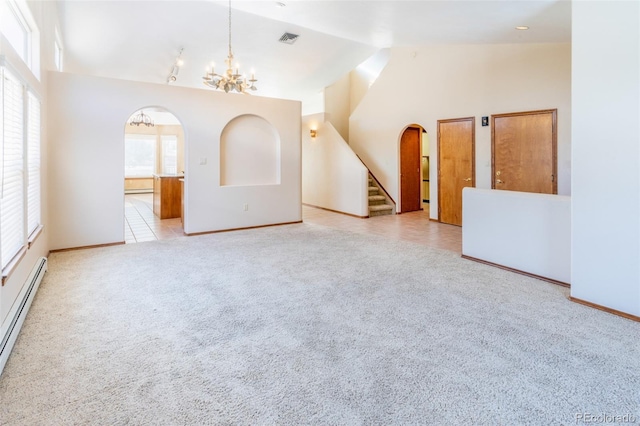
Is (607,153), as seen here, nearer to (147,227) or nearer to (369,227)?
(369,227)

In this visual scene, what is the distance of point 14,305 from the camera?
269cm

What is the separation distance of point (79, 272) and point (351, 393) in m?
3.67

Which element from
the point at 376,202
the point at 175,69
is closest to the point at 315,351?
the point at 376,202

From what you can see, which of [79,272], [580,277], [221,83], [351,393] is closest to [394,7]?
[221,83]

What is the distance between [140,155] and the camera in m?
13.5

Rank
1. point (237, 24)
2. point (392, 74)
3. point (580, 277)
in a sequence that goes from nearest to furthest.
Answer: point (580, 277), point (237, 24), point (392, 74)

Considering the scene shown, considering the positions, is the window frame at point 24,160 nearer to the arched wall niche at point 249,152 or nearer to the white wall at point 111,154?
the white wall at point 111,154

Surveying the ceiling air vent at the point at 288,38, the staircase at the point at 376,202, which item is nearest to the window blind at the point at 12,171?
the ceiling air vent at the point at 288,38

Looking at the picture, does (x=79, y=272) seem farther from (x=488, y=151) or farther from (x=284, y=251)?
(x=488, y=151)

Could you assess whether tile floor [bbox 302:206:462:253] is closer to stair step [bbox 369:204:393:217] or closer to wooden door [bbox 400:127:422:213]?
stair step [bbox 369:204:393:217]

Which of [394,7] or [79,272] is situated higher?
[394,7]

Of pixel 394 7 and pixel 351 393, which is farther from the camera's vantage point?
pixel 394 7

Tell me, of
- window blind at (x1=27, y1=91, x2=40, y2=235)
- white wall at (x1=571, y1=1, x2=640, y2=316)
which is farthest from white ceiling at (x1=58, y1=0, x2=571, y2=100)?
window blind at (x1=27, y1=91, x2=40, y2=235)

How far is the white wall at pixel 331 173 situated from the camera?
811 centimetres
